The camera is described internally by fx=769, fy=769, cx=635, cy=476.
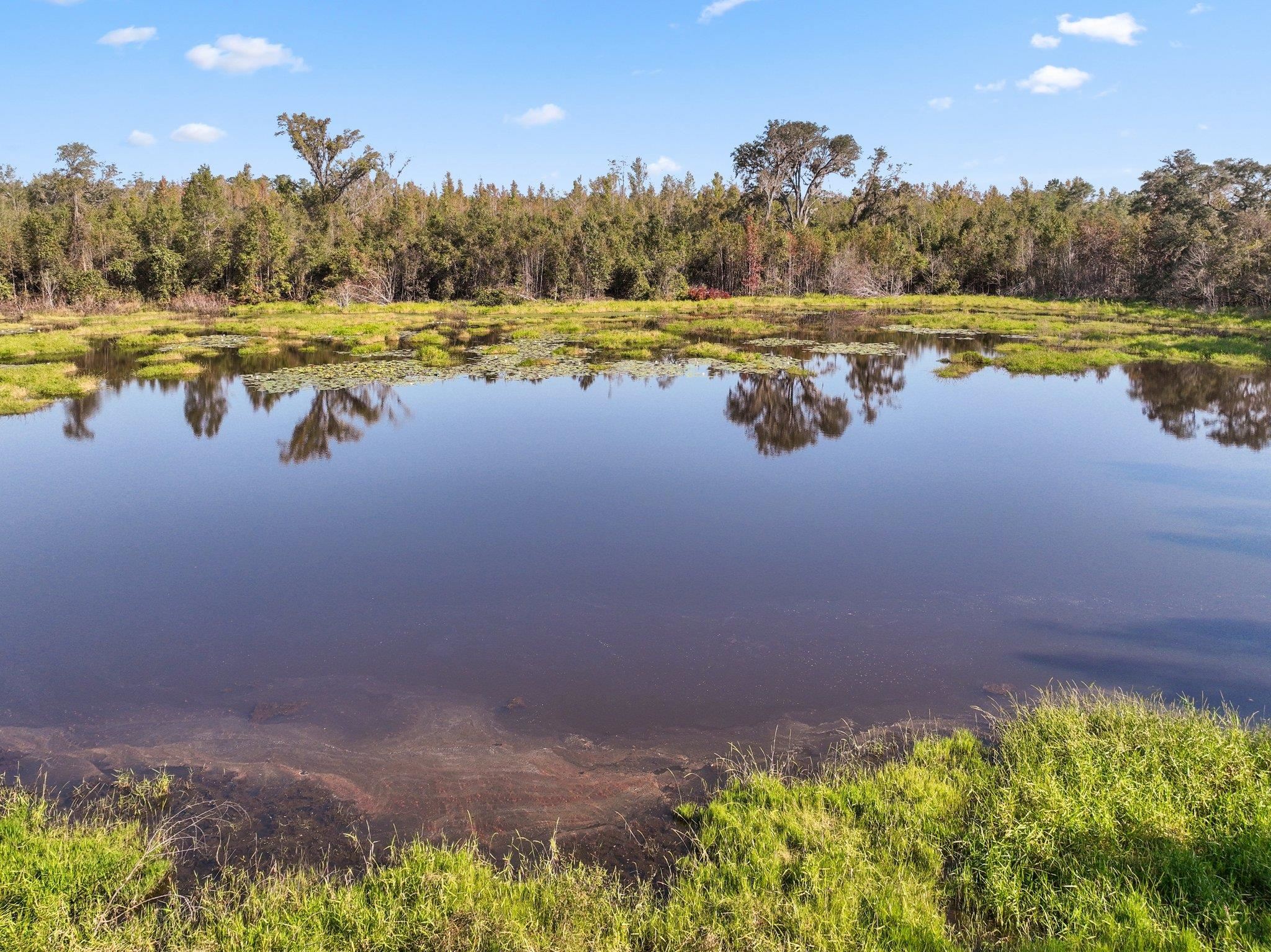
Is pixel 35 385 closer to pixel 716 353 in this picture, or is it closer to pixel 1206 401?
pixel 716 353

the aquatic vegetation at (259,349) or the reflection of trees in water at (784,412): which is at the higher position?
the aquatic vegetation at (259,349)

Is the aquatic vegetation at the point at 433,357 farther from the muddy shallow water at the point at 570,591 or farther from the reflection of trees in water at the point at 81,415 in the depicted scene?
the reflection of trees in water at the point at 81,415

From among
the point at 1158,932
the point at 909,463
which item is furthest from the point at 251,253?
the point at 1158,932

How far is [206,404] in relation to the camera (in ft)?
63.8

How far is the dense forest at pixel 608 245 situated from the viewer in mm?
42781

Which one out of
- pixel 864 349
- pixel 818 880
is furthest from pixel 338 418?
pixel 864 349

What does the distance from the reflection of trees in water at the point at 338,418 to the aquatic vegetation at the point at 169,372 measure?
208 inches

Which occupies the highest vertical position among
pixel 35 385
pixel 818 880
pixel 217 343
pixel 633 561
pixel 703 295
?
pixel 703 295

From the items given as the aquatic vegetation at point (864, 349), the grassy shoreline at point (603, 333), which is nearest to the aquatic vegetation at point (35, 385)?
the grassy shoreline at point (603, 333)

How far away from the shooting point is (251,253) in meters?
44.7

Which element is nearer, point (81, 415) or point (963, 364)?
point (81, 415)

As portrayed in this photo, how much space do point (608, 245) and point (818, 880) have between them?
51.9m

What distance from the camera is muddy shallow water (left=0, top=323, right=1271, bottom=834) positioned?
634 cm

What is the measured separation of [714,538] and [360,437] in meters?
9.13
